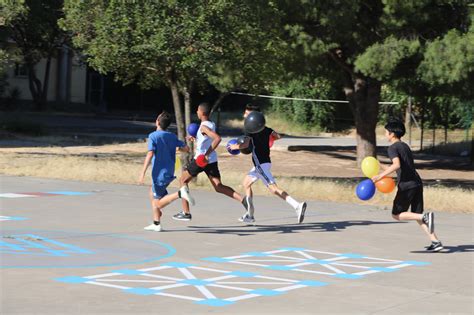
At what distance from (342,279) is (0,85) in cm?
4209

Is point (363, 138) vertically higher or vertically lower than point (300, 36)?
lower

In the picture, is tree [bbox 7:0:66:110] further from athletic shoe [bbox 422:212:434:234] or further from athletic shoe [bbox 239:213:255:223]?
athletic shoe [bbox 422:212:434:234]

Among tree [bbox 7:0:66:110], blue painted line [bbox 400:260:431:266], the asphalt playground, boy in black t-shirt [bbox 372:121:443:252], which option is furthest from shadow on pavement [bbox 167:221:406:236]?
tree [bbox 7:0:66:110]

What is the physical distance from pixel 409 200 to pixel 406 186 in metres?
0.19

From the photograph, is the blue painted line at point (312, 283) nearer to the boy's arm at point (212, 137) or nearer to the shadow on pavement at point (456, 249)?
the shadow on pavement at point (456, 249)

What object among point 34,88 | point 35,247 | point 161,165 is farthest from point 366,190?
point 34,88

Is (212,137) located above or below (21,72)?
below

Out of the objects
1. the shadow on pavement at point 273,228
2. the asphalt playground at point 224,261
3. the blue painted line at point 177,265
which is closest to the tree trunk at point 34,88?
the asphalt playground at point 224,261

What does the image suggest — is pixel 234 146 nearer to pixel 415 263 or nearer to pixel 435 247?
pixel 435 247

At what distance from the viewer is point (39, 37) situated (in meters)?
46.5

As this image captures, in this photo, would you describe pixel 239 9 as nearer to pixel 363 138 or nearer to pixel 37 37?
pixel 363 138

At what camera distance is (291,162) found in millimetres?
31406

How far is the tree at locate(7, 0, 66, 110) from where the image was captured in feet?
145

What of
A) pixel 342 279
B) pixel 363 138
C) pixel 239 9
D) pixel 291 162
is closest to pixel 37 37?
pixel 291 162
